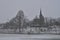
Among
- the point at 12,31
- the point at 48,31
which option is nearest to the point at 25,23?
the point at 12,31

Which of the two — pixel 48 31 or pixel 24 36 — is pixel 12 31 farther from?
pixel 48 31

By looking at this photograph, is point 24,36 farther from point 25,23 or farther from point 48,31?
point 48,31

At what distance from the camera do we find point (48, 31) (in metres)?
2.09

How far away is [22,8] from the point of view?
2.10m

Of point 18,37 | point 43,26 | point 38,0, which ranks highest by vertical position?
point 38,0

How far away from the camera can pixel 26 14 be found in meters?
2.09

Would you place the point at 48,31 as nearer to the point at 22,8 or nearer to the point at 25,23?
the point at 25,23

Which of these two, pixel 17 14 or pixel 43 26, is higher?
pixel 17 14

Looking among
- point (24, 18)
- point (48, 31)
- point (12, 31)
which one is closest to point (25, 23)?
point (24, 18)

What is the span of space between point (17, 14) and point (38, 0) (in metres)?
0.36

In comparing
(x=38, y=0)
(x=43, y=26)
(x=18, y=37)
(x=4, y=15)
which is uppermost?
(x=38, y=0)

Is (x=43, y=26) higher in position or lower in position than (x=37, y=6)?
lower

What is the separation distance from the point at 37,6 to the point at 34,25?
0.89ft

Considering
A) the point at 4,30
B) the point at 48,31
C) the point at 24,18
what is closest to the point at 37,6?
the point at 24,18
